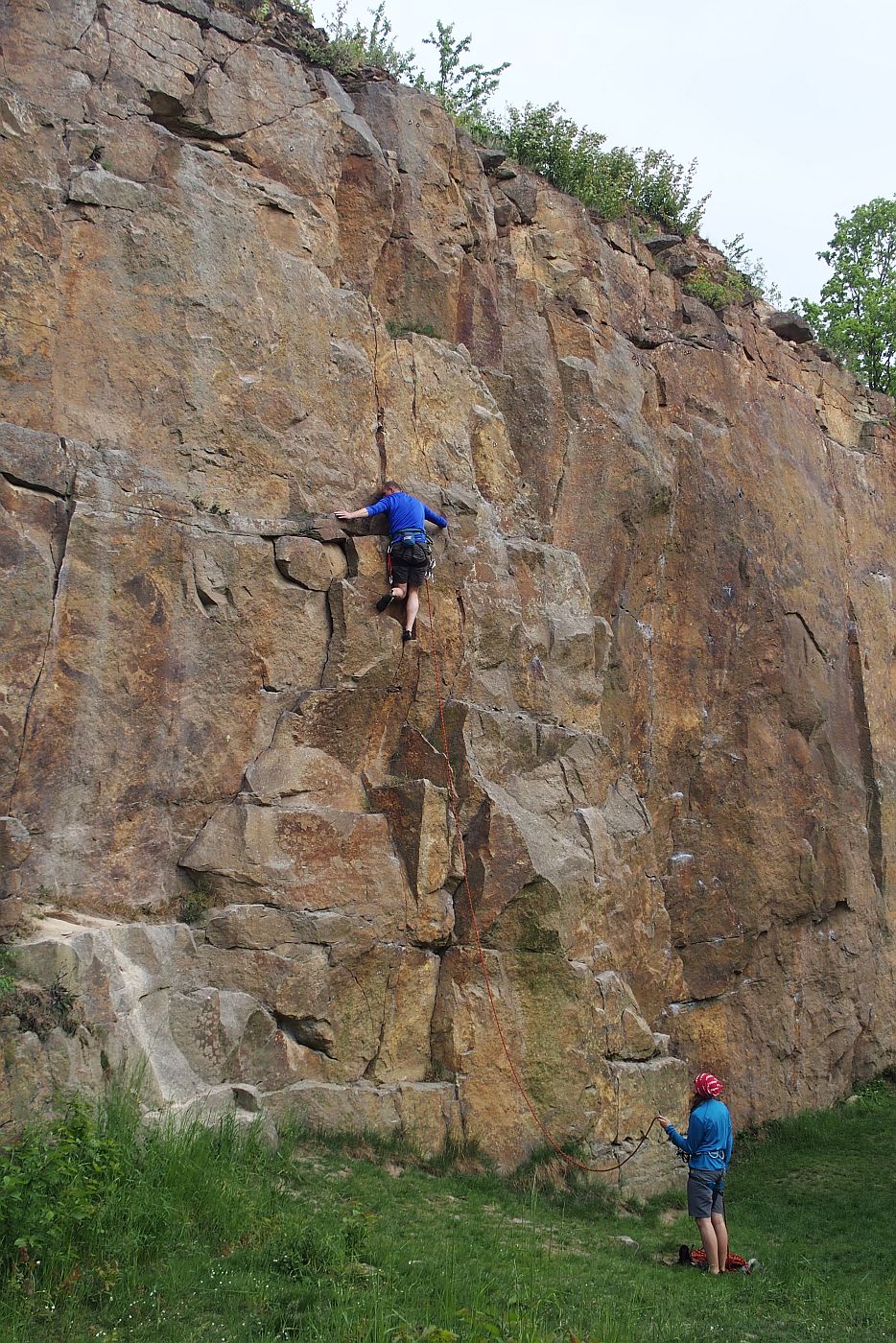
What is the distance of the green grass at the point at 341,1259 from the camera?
6.92 metres

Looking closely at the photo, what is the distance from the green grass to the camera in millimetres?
6918

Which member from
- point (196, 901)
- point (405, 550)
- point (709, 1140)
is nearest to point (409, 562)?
point (405, 550)

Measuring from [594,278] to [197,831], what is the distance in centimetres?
1033

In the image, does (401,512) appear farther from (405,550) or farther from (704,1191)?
(704,1191)

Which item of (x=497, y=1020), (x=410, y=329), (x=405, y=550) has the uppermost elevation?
(x=410, y=329)

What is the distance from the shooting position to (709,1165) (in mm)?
10031

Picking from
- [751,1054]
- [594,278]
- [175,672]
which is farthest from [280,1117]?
[594,278]

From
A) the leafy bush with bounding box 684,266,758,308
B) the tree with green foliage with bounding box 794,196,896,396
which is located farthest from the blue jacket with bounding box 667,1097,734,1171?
the tree with green foliage with bounding box 794,196,896,396

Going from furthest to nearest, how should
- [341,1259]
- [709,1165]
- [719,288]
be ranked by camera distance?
1. [719,288]
2. [709,1165]
3. [341,1259]

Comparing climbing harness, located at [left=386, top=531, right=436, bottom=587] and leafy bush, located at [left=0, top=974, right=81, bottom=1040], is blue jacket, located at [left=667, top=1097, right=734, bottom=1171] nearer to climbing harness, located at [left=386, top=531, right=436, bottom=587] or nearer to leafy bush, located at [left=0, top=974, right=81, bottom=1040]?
leafy bush, located at [left=0, top=974, right=81, bottom=1040]

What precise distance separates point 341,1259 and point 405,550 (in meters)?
6.64

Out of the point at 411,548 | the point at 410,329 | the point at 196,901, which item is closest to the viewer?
the point at 196,901

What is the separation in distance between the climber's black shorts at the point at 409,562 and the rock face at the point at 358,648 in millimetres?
244

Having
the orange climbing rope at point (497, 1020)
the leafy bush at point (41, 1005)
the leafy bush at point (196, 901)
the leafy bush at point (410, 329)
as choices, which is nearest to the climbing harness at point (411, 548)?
the orange climbing rope at point (497, 1020)
